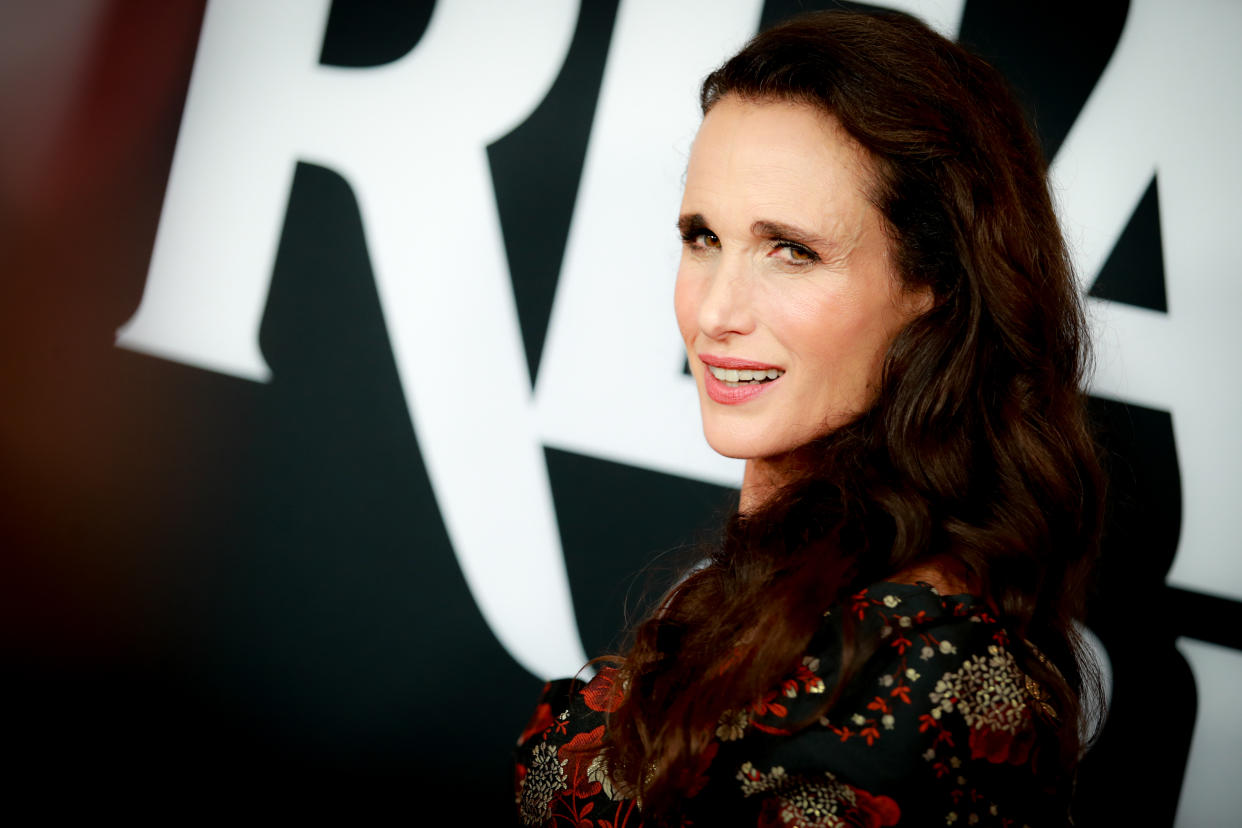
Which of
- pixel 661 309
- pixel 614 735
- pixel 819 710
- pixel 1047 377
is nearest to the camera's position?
pixel 819 710

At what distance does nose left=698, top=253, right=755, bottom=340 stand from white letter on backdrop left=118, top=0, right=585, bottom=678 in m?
0.82

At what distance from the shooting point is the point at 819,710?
3.02 ft

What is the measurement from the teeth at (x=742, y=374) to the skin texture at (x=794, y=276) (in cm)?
2

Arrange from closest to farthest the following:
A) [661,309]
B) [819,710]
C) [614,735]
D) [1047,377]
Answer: [819,710]
[614,735]
[1047,377]
[661,309]

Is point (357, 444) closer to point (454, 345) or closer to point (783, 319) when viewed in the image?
point (454, 345)

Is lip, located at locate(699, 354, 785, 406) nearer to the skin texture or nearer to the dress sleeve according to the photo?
the skin texture

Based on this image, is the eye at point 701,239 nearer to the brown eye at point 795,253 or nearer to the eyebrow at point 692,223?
the eyebrow at point 692,223

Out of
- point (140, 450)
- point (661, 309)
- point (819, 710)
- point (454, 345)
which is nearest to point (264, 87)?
point (454, 345)

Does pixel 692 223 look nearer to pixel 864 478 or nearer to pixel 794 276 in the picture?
pixel 794 276

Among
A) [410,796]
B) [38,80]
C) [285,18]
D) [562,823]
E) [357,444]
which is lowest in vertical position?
[410,796]

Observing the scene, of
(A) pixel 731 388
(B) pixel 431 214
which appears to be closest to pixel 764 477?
(A) pixel 731 388

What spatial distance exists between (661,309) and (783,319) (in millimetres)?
762

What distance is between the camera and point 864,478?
1104mm

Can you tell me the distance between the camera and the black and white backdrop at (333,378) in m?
1.96
